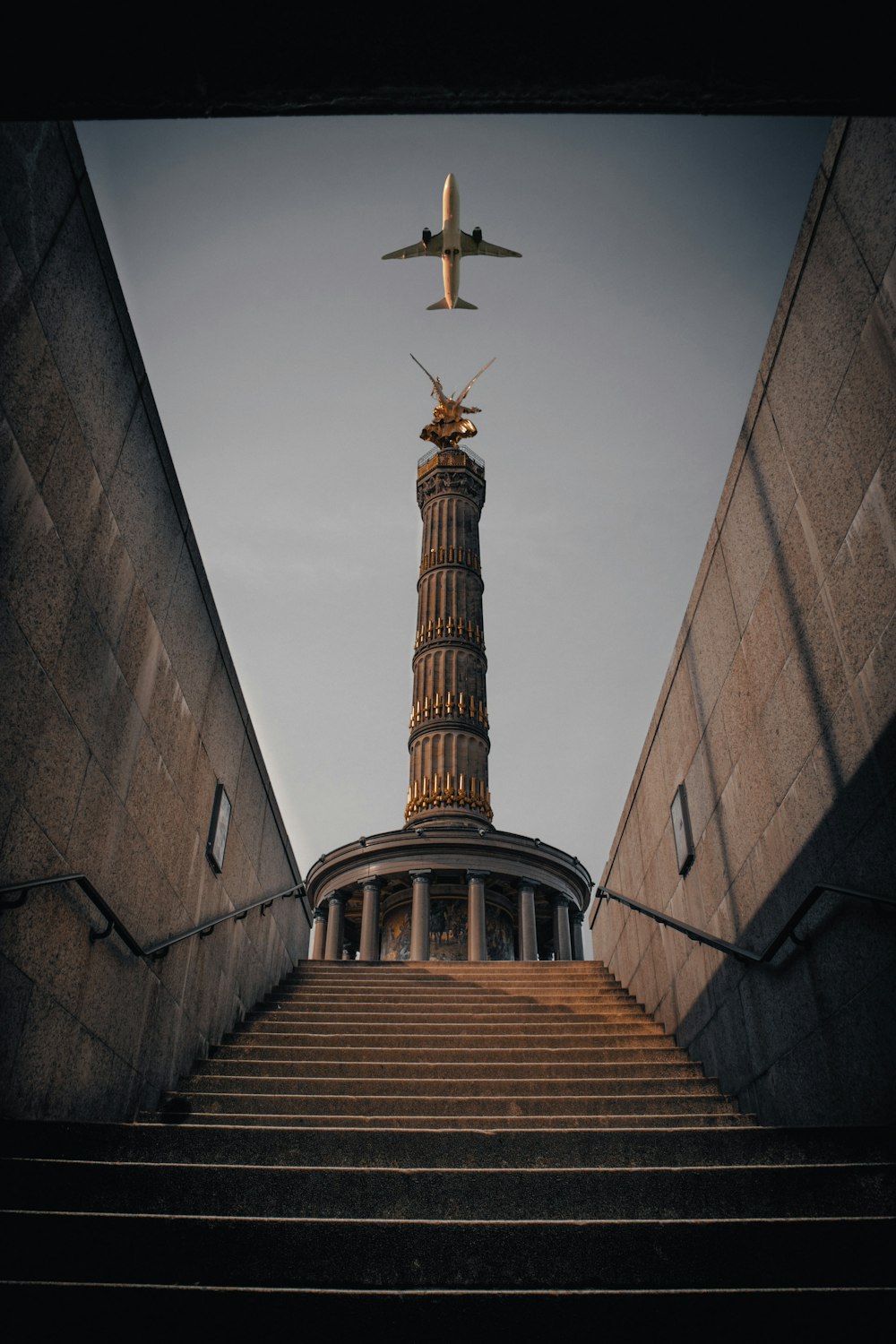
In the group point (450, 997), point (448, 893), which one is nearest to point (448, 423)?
point (448, 893)

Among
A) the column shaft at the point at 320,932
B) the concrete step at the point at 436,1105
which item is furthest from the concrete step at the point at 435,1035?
the column shaft at the point at 320,932

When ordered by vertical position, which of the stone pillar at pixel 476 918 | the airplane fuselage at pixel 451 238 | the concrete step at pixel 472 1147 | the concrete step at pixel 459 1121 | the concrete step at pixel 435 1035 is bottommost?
the concrete step at pixel 472 1147

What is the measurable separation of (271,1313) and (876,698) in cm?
406

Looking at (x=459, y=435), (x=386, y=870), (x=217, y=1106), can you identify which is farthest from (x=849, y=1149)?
(x=459, y=435)

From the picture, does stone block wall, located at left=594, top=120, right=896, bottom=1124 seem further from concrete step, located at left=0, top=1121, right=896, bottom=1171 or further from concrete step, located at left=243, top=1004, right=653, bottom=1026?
concrete step, located at left=243, top=1004, right=653, bottom=1026

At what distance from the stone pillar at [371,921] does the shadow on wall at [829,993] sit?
56.0ft

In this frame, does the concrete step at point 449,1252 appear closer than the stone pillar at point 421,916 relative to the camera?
Yes

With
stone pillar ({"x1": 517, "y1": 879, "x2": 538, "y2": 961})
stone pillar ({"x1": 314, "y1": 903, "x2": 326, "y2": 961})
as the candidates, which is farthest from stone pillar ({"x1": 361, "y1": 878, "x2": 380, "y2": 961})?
stone pillar ({"x1": 517, "y1": 879, "x2": 538, "y2": 961})

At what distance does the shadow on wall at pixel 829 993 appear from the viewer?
15.0 feet

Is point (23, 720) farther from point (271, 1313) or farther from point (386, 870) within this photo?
point (386, 870)

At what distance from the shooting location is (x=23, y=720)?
475 centimetres

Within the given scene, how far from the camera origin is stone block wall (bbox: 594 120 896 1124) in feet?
15.3

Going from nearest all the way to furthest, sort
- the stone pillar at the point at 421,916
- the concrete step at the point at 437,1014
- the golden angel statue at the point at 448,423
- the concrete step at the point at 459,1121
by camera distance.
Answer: the concrete step at the point at 459,1121, the concrete step at the point at 437,1014, the stone pillar at the point at 421,916, the golden angel statue at the point at 448,423

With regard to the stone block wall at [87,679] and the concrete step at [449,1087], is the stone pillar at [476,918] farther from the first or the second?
the concrete step at [449,1087]
